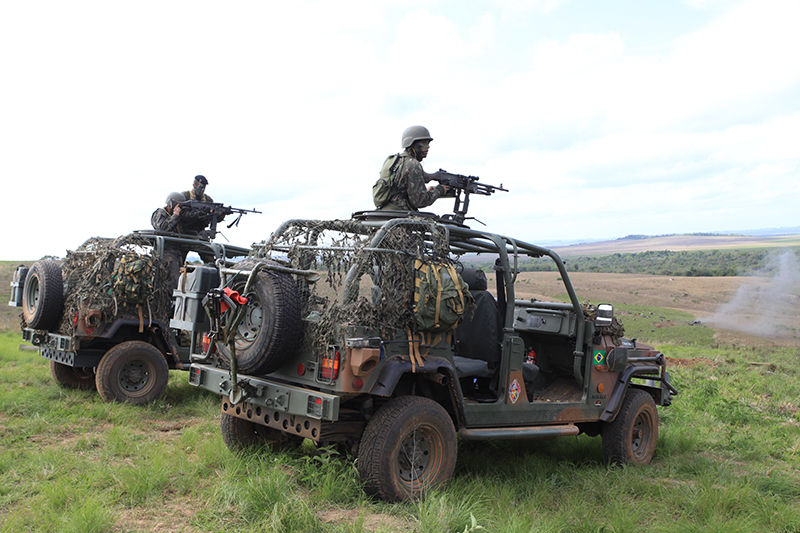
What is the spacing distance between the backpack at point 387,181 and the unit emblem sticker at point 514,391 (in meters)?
1.94

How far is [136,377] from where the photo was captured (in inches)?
313

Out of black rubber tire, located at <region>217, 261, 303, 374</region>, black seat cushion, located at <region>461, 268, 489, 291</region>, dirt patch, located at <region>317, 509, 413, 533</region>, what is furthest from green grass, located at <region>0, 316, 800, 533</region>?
black seat cushion, located at <region>461, 268, 489, 291</region>

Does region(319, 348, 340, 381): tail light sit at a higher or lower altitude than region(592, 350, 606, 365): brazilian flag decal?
higher

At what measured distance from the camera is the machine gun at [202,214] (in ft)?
31.7

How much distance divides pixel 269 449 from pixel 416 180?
104 inches

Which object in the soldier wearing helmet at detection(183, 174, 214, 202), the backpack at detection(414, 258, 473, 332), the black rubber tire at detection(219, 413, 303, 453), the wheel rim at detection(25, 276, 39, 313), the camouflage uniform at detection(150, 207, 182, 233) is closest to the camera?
the backpack at detection(414, 258, 473, 332)

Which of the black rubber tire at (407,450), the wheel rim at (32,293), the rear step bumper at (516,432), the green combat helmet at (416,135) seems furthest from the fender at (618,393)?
the wheel rim at (32,293)

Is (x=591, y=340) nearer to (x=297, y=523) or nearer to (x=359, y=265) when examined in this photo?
(x=359, y=265)

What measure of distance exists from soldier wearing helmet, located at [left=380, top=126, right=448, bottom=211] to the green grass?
226cm

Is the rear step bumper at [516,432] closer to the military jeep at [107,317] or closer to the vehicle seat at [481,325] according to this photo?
the vehicle seat at [481,325]

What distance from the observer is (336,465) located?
4.74 metres

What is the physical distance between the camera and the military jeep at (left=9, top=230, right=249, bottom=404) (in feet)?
25.1

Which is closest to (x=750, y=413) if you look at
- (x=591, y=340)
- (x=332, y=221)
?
(x=591, y=340)

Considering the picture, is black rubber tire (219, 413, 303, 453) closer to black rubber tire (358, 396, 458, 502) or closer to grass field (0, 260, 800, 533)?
grass field (0, 260, 800, 533)
